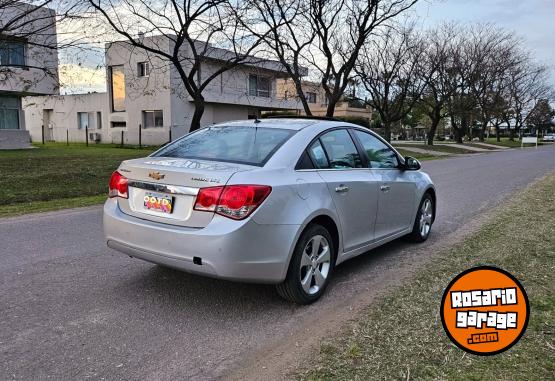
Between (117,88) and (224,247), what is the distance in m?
33.8

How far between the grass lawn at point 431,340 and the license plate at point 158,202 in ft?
5.43

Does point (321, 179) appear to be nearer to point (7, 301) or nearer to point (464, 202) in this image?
point (7, 301)

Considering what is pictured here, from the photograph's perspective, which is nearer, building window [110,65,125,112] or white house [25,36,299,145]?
white house [25,36,299,145]

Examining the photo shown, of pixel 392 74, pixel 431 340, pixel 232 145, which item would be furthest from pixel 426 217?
pixel 392 74

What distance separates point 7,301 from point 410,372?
334 cm

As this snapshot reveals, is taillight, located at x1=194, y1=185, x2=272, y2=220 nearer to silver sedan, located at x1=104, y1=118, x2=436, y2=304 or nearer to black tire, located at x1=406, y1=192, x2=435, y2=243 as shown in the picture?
silver sedan, located at x1=104, y1=118, x2=436, y2=304

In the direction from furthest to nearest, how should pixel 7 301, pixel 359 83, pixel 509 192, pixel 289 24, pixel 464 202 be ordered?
pixel 359 83 → pixel 289 24 → pixel 509 192 → pixel 464 202 → pixel 7 301

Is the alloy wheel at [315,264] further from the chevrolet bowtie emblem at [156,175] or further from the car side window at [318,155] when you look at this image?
the chevrolet bowtie emblem at [156,175]

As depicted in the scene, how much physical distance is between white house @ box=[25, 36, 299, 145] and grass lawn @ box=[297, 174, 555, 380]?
991 inches

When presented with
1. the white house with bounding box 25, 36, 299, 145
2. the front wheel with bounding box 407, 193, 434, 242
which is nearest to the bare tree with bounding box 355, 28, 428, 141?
the white house with bounding box 25, 36, 299, 145

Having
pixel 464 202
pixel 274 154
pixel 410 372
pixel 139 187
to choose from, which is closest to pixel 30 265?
pixel 139 187

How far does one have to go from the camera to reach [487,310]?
6.59 ft

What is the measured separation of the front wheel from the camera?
633 centimetres

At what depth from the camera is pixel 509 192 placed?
11.8 m
